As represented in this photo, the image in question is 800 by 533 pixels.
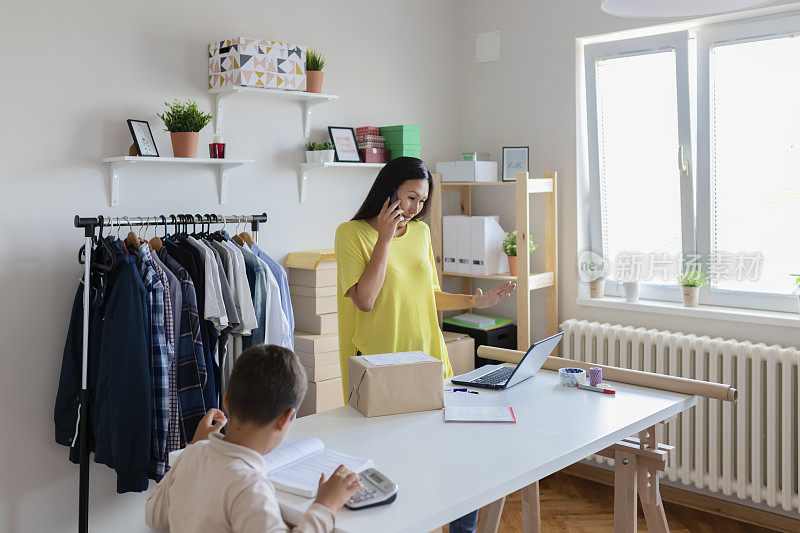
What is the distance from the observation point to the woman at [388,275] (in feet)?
7.97

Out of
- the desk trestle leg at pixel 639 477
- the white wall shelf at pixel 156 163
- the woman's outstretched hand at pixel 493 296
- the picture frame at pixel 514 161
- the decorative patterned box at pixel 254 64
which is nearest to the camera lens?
the desk trestle leg at pixel 639 477

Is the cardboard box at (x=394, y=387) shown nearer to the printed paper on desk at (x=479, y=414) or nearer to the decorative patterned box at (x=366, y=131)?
the printed paper on desk at (x=479, y=414)

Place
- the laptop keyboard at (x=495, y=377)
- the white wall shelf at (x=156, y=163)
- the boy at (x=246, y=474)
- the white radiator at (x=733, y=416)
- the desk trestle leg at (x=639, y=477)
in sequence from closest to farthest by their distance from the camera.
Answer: the boy at (x=246, y=474), the desk trestle leg at (x=639, y=477), the laptop keyboard at (x=495, y=377), the white wall shelf at (x=156, y=163), the white radiator at (x=733, y=416)

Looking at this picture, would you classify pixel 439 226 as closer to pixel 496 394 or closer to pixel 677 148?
pixel 677 148

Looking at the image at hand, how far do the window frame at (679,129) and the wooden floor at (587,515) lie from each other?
1.01 meters

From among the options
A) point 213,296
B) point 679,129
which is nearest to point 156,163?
point 213,296

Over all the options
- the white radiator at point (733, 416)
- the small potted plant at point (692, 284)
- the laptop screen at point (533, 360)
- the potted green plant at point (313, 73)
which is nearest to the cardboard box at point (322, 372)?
the laptop screen at point (533, 360)

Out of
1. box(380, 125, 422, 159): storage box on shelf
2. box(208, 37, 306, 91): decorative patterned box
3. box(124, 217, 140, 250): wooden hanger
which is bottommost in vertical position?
box(124, 217, 140, 250): wooden hanger

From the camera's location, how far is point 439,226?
13.6 ft

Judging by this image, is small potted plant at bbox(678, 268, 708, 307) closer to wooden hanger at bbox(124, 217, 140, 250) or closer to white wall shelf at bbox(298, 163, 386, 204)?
white wall shelf at bbox(298, 163, 386, 204)

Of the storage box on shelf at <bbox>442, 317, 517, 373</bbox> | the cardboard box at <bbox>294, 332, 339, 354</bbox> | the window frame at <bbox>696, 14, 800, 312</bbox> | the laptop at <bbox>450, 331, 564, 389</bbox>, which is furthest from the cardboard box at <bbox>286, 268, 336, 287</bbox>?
the window frame at <bbox>696, 14, 800, 312</bbox>

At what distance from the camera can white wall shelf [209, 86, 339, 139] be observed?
3162mm

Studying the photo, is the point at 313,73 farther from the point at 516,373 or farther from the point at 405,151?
the point at 516,373

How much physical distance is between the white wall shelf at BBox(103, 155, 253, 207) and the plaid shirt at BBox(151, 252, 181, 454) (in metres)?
0.39
